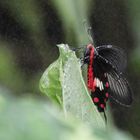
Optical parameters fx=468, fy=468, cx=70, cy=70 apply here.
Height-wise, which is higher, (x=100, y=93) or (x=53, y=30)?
(x=53, y=30)

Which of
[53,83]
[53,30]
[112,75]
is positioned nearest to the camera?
[53,83]

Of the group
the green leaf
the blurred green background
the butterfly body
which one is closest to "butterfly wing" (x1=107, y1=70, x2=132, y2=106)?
the butterfly body

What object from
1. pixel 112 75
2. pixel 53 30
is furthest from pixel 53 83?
pixel 53 30

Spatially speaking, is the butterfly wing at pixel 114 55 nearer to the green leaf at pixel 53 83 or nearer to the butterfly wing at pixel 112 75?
the butterfly wing at pixel 112 75

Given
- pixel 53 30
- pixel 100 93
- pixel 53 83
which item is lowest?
pixel 53 83

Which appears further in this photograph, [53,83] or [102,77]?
[102,77]

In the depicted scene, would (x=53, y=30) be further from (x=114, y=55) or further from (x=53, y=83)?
(x=53, y=83)

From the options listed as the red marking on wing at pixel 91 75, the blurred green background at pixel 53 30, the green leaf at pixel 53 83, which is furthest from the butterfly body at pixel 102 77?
the green leaf at pixel 53 83
